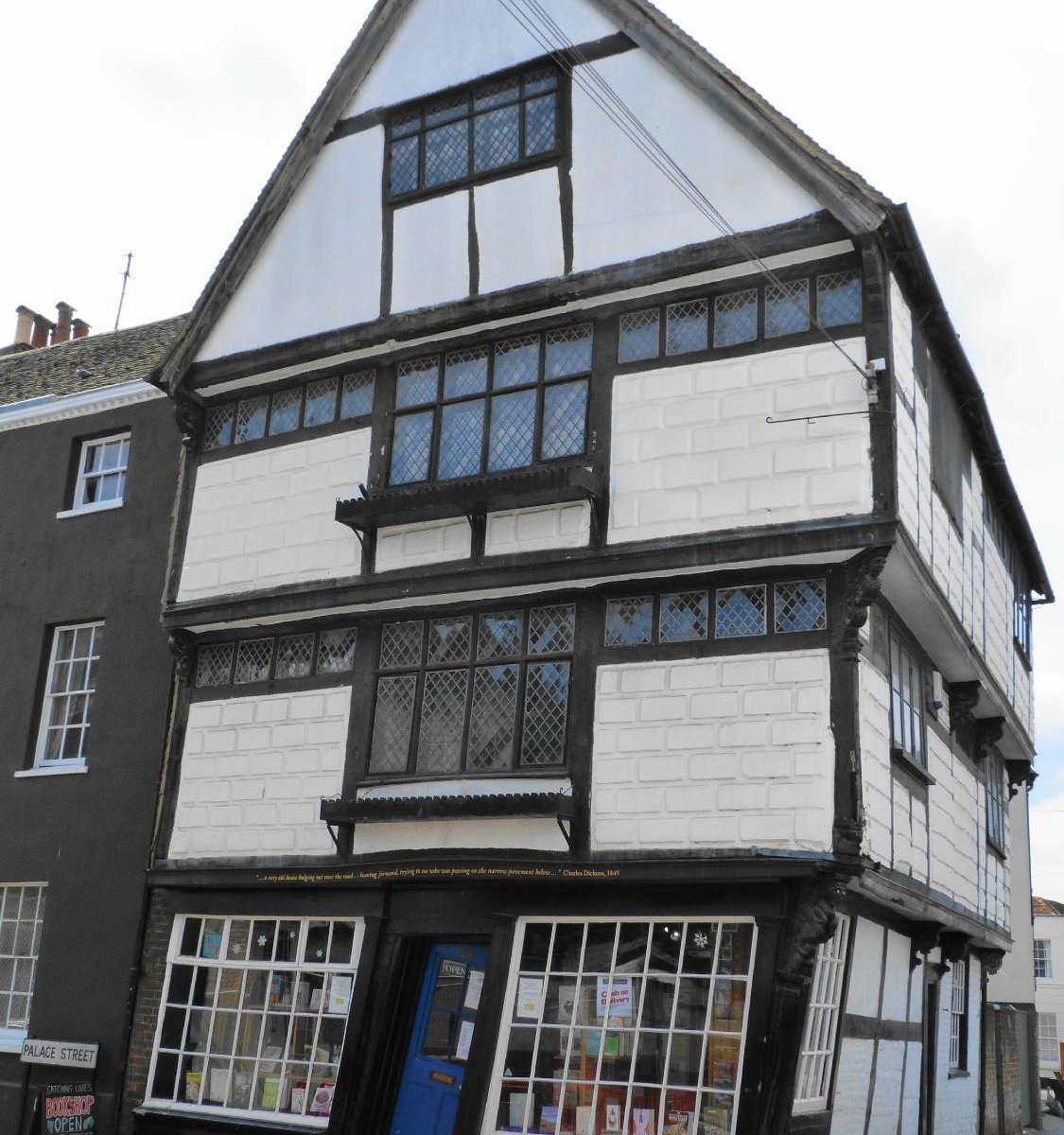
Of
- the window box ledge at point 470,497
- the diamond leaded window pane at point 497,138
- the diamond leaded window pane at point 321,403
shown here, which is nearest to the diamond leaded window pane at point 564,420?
the window box ledge at point 470,497

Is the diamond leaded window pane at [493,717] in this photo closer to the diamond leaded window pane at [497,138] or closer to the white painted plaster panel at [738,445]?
the white painted plaster panel at [738,445]

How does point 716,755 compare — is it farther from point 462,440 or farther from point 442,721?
point 462,440

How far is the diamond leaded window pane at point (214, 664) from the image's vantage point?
→ 13680 mm

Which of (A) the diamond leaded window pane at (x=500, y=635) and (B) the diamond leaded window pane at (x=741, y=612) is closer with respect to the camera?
(B) the diamond leaded window pane at (x=741, y=612)

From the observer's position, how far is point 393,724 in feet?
40.7

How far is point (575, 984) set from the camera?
35.8ft

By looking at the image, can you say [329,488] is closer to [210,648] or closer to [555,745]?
[210,648]

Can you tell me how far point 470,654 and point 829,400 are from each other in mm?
3829

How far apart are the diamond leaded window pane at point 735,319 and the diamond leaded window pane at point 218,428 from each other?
550 centimetres

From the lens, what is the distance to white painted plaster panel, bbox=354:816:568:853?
36.7 feet

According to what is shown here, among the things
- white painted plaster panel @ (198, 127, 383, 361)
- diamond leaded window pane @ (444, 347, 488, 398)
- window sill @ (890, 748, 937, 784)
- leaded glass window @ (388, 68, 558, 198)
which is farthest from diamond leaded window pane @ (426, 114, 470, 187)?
window sill @ (890, 748, 937, 784)

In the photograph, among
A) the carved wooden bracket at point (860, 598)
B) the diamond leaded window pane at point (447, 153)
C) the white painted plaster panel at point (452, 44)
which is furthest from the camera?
the diamond leaded window pane at point (447, 153)

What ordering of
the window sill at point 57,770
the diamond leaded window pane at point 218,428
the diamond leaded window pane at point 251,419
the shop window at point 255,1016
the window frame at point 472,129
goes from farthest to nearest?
the window sill at point 57,770 < the diamond leaded window pane at point 218,428 < the diamond leaded window pane at point 251,419 < the window frame at point 472,129 < the shop window at point 255,1016

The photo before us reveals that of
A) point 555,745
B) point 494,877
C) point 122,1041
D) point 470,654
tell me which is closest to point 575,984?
point 494,877
